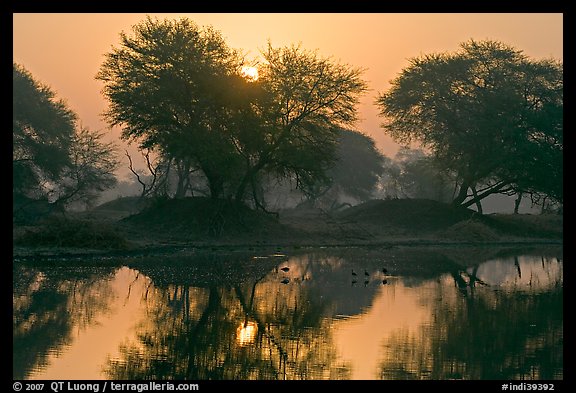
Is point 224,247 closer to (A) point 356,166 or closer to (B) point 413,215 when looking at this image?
(B) point 413,215

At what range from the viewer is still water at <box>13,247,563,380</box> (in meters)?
16.8

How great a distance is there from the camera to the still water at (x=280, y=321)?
16.8 m

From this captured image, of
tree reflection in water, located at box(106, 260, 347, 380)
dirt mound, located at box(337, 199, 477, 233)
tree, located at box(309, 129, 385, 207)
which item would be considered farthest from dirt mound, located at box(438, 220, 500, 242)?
tree, located at box(309, 129, 385, 207)

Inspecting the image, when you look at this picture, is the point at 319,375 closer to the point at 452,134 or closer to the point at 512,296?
the point at 512,296

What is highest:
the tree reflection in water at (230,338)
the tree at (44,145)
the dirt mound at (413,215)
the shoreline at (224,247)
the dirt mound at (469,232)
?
the tree at (44,145)

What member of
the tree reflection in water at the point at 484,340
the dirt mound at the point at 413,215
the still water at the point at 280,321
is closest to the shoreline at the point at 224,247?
the still water at the point at 280,321

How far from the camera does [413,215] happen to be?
6538 cm

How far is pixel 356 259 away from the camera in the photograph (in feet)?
143

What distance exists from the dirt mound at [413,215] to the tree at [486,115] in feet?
8.12

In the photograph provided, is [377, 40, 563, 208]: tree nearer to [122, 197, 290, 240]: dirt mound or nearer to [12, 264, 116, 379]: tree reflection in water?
[122, 197, 290, 240]: dirt mound

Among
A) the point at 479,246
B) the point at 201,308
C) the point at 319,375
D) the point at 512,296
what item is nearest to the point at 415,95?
the point at 479,246

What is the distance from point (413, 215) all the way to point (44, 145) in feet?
96.9

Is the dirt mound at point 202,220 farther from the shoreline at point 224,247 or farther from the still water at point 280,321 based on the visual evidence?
the still water at point 280,321

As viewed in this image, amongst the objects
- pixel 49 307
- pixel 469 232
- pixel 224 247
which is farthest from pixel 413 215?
pixel 49 307
